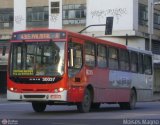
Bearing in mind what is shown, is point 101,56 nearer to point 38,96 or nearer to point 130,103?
point 38,96

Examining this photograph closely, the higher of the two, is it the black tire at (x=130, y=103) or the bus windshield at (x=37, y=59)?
the bus windshield at (x=37, y=59)

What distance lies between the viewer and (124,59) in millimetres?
27250

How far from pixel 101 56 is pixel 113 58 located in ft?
4.63

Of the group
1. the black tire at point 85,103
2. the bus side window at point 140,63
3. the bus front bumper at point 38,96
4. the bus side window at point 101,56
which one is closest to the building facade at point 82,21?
the bus side window at point 140,63

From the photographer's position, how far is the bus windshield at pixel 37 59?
21.7 meters

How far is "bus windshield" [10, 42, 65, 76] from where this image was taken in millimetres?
21734

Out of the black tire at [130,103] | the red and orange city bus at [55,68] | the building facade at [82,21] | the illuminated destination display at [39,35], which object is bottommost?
the black tire at [130,103]

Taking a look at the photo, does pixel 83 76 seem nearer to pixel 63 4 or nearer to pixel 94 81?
pixel 94 81

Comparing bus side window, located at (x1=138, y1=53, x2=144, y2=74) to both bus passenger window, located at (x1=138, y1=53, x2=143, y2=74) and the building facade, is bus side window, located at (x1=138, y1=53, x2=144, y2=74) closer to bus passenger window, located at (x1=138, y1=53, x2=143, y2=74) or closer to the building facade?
bus passenger window, located at (x1=138, y1=53, x2=143, y2=74)

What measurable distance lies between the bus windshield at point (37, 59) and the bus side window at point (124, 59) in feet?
18.5

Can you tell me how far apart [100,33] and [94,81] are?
32.5 metres

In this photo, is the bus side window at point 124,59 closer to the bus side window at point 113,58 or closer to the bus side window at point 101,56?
the bus side window at point 113,58

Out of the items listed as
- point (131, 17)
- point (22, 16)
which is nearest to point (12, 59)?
point (131, 17)

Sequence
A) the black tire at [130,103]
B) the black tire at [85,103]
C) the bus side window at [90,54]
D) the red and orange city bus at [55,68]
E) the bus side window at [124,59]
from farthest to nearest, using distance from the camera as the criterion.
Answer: the black tire at [130,103], the bus side window at [124,59], the bus side window at [90,54], the black tire at [85,103], the red and orange city bus at [55,68]
